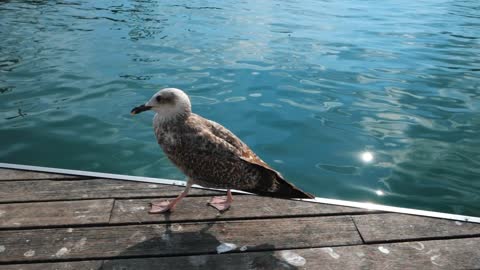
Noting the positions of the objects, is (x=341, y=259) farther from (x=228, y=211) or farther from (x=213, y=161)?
(x=213, y=161)

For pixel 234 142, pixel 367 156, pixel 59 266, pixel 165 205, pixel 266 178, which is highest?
pixel 234 142

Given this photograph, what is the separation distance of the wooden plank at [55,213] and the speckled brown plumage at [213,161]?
80 cm

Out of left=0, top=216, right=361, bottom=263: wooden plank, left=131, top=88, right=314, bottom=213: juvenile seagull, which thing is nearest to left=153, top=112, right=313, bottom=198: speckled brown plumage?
left=131, top=88, right=314, bottom=213: juvenile seagull

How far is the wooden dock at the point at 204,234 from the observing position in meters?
3.27

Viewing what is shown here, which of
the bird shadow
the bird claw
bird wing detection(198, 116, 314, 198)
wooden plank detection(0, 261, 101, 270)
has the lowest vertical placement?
wooden plank detection(0, 261, 101, 270)

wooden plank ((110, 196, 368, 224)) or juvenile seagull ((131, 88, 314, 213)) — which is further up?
juvenile seagull ((131, 88, 314, 213))

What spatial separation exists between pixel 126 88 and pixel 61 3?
42.6 ft

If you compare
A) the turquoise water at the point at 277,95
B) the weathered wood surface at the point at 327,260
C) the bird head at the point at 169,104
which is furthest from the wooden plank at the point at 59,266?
the turquoise water at the point at 277,95

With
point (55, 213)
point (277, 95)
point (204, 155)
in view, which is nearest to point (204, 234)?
point (204, 155)

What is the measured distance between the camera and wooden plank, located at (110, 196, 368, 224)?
3.85m

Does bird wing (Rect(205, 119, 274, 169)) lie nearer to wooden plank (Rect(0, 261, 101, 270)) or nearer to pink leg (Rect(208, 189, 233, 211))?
pink leg (Rect(208, 189, 233, 211))

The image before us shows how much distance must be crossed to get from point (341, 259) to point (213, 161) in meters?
1.30

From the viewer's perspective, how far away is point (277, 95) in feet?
29.7

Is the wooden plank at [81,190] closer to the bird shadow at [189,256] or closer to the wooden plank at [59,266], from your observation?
the bird shadow at [189,256]
